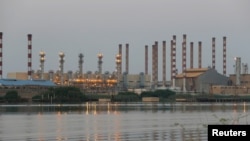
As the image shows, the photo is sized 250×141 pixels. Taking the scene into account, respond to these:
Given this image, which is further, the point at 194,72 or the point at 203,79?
the point at 194,72

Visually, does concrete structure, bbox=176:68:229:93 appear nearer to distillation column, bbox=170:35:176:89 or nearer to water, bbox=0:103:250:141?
distillation column, bbox=170:35:176:89

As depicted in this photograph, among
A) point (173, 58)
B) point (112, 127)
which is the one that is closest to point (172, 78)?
point (173, 58)

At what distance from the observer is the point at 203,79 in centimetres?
12962

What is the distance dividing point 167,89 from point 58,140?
106 meters

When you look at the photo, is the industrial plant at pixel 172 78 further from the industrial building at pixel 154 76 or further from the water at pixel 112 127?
the water at pixel 112 127

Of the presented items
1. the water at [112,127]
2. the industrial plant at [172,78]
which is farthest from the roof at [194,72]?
the water at [112,127]

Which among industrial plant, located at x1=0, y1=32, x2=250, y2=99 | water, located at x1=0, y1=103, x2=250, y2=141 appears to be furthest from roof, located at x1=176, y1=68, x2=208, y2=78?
water, located at x1=0, y1=103, x2=250, y2=141

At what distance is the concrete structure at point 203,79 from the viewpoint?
128000mm

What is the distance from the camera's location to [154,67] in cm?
14288

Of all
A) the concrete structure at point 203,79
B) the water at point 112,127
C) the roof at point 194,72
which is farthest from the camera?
the roof at point 194,72

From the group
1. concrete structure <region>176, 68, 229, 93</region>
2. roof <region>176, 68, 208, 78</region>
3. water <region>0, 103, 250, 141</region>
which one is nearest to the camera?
water <region>0, 103, 250, 141</region>

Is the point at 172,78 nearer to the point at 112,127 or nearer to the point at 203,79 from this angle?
the point at 203,79

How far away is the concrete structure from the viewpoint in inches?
5039

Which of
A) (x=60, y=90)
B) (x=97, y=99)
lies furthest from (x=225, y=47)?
(x=60, y=90)
